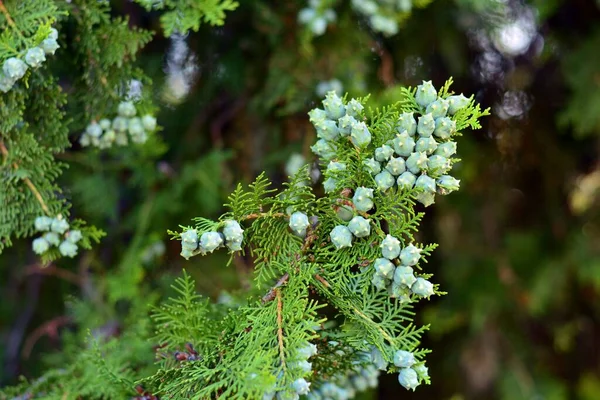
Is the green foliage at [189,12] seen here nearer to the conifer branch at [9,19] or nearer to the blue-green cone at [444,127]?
the conifer branch at [9,19]

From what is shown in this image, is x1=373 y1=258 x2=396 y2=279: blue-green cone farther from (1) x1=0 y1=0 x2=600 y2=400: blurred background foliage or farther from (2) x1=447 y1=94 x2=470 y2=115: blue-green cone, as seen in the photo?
(1) x1=0 y1=0 x2=600 y2=400: blurred background foliage

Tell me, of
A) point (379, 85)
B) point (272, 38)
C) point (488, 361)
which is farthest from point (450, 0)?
point (488, 361)

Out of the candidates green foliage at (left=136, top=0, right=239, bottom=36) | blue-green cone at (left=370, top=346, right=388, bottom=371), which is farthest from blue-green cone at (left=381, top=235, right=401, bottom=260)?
green foliage at (left=136, top=0, right=239, bottom=36)

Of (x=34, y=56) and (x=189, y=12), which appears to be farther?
(x=189, y=12)

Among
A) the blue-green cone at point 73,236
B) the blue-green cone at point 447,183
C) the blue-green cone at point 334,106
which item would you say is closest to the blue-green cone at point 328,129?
the blue-green cone at point 334,106

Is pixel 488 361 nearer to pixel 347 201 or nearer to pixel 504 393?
pixel 504 393

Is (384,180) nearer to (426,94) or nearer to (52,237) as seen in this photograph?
(426,94)

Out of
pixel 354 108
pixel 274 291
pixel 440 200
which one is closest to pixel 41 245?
pixel 274 291
